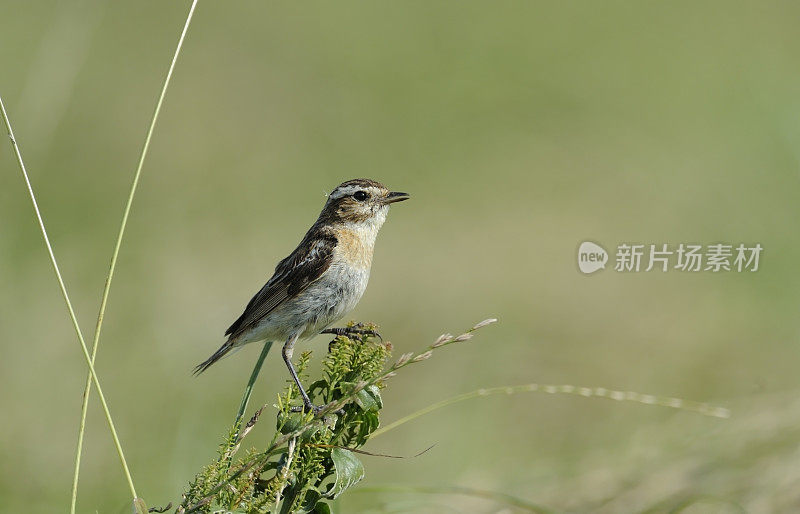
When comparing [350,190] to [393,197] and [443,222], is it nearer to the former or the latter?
[393,197]

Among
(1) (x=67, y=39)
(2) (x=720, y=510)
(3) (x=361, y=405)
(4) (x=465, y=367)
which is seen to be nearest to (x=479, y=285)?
(4) (x=465, y=367)

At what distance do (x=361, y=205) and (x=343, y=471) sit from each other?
2657mm

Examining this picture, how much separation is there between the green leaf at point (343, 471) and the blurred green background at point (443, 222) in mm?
757

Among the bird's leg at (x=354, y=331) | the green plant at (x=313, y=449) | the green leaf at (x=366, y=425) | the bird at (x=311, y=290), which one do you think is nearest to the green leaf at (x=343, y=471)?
the green plant at (x=313, y=449)

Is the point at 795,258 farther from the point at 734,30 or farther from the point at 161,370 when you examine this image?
the point at 734,30

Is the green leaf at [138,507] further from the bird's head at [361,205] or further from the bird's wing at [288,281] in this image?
the bird's head at [361,205]

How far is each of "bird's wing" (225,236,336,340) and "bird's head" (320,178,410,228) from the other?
0.93 feet

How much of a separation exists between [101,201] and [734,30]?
384 inches

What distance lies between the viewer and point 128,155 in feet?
43.5

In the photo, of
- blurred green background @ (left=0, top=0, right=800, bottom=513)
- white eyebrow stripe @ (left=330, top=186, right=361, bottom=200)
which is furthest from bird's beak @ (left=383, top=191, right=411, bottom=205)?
blurred green background @ (left=0, top=0, right=800, bottom=513)

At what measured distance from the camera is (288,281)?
4934 mm

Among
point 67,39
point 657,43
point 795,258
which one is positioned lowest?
point 795,258

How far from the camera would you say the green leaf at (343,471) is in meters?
2.69

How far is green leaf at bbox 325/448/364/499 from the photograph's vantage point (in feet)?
8.82
